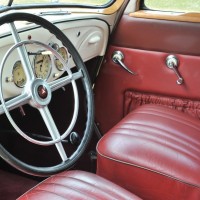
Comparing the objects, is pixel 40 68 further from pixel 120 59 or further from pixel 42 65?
pixel 120 59

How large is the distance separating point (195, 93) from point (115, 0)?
670 mm

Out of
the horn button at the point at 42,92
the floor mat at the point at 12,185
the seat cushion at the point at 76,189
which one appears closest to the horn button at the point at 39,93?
the horn button at the point at 42,92

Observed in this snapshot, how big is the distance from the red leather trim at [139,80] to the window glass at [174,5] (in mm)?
295

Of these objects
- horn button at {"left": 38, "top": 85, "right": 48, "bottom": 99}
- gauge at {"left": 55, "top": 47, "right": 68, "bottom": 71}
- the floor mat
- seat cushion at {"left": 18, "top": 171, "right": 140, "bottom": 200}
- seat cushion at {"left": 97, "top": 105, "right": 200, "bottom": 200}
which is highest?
horn button at {"left": 38, "top": 85, "right": 48, "bottom": 99}

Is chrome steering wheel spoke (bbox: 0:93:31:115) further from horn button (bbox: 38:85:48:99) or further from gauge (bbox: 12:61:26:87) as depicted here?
gauge (bbox: 12:61:26:87)

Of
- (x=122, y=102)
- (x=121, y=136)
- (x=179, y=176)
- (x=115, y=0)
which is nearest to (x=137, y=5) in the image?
(x=115, y=0)

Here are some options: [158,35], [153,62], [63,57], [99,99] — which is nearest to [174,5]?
[158,35]

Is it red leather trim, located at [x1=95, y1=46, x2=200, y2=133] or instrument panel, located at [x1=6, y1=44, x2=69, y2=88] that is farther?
red leather trim, located at [x1=95, y1=46, x2=200, y2=133]

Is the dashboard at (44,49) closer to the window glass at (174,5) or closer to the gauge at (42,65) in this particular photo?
the gauge at (42,65)

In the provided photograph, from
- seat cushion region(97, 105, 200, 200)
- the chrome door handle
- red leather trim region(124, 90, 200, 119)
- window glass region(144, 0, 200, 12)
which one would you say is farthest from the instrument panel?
window glass region(144, 0, 200, 12)

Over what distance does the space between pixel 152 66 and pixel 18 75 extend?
0.88 m

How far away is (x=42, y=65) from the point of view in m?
1.46

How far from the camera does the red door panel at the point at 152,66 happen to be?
1.94 m

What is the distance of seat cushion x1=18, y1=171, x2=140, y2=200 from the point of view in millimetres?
1131
